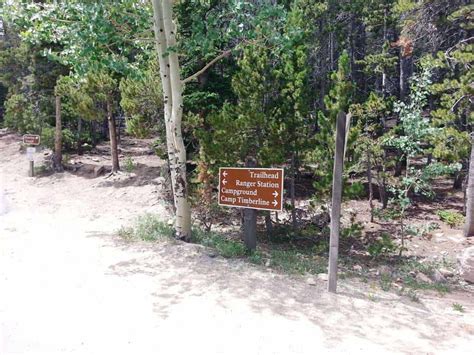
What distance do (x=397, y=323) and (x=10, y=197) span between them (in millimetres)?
13395

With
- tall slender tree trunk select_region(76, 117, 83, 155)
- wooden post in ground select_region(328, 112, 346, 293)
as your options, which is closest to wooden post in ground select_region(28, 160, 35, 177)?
tall slender tree trunk select_region(76, 117, 83, 155)

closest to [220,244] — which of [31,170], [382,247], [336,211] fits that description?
[336,211]

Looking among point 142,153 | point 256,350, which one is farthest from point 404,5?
point 142,153

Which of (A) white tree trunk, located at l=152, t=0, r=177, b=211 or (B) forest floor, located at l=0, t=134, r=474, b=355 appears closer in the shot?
(B) forest floor, located at l=0, t=134, r=474, b=355

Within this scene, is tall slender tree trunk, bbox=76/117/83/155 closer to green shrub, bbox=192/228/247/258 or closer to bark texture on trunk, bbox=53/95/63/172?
bark texture on trunk, bbox=53/95/63/172

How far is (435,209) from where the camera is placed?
1464 cm

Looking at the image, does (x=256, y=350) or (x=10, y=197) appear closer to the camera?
(x=256, y=350)

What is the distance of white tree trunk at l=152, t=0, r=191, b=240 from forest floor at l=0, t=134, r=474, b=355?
693 mm

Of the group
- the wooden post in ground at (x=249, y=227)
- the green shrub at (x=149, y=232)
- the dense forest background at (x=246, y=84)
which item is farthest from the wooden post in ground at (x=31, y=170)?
the wooden post in ground at (x=249, y=227)

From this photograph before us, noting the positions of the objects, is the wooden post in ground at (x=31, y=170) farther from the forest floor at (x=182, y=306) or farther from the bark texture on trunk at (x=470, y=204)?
the bark texture on trunk at (x=470, y=204)

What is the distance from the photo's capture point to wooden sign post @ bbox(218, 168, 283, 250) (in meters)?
6.16

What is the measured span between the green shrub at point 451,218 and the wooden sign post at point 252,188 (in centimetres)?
938

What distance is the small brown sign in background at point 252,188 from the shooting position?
616cm

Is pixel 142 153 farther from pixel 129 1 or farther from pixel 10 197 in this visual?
pixel 129 1
